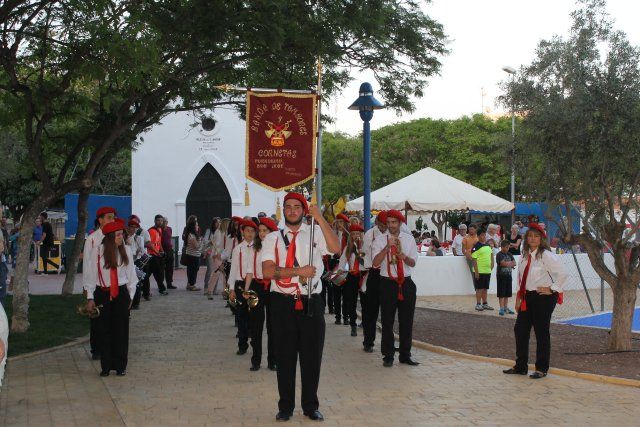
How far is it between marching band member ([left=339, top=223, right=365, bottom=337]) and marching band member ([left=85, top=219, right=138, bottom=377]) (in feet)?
12.4

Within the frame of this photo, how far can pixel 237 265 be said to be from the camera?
1041 cm

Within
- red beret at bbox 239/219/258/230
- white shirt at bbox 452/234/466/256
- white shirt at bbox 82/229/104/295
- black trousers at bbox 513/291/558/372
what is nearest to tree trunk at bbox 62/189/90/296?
red beret at bbox 239/219/258/230

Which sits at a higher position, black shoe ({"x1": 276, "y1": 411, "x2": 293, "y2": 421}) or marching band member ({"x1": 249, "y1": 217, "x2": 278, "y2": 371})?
marching band member ({"x1": 249, "y1": 217, "x2": 278, "y2": 371})

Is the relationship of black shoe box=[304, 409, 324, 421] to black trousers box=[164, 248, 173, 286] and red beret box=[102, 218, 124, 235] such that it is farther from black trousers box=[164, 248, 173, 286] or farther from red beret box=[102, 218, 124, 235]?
black trousers box=[164, 248, 173, 286]

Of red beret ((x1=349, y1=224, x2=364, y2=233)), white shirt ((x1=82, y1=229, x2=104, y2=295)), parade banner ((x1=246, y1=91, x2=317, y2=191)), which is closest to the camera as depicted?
white shirt ((x1=82, y1=229, x2=104, y2=295))

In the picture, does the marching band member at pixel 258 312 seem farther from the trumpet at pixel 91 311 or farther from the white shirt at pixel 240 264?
the trumpet at pixel 91 311

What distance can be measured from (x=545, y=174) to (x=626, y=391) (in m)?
3.68

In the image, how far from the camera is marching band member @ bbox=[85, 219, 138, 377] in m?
9.09

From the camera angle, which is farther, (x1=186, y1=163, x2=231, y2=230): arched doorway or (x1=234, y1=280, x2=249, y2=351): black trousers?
(x1=186, y1=163, x2=231, y2=230): arched doorway

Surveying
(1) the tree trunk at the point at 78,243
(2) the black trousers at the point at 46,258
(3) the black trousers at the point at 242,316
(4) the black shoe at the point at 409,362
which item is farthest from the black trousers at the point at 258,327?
(2) the black trousers at the point at 46,258

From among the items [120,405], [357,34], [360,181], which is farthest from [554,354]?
[360,181]

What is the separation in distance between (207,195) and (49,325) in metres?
19.7

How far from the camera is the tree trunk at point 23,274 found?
39.0 ft

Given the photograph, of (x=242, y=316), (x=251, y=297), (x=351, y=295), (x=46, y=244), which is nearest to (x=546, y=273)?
(x=251, y=297)
